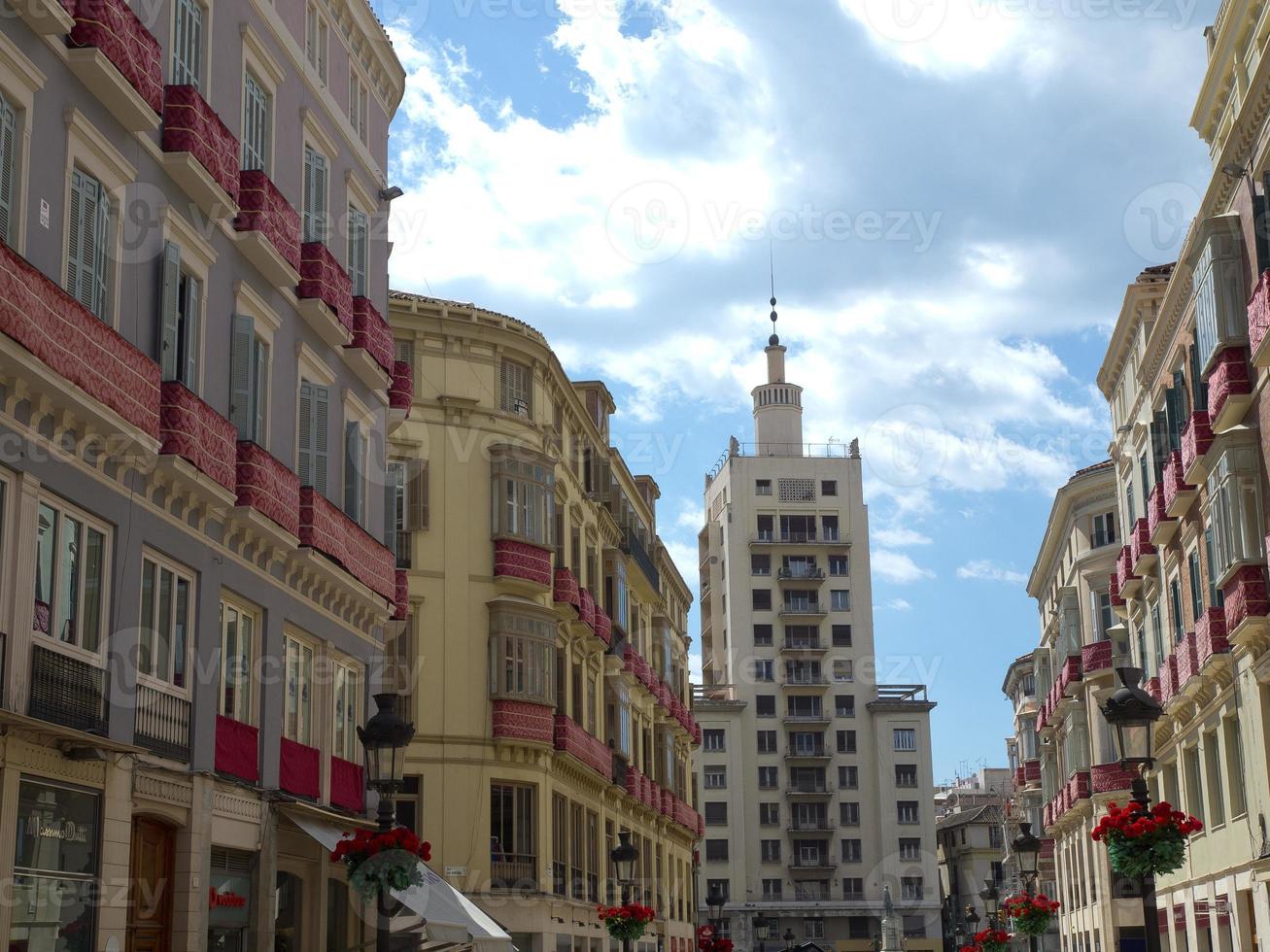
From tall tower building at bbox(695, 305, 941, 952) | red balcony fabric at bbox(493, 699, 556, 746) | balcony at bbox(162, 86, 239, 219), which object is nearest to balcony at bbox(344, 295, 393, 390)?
balcony at bbox(162, 86, 239, 219)

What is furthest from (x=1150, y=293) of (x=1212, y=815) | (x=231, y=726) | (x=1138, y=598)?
(x=231, y=726)

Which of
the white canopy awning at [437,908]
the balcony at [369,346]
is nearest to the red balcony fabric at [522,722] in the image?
the white canopy awning at [437,908]

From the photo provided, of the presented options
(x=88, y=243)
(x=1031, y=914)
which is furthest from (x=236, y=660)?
(x=1031, y=914)

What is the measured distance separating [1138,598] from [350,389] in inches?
922

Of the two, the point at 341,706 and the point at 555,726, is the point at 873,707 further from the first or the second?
the point at 341,706

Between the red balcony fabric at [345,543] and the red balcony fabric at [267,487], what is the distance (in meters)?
0.32

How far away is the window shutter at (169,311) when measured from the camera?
18.7 metres

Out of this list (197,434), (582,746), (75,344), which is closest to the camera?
(75,344)

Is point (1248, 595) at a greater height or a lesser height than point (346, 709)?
greater

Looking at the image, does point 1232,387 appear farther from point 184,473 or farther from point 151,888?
point 151,888

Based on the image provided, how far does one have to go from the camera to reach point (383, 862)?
17578 millimetres

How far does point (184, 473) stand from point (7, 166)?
428 centimetres

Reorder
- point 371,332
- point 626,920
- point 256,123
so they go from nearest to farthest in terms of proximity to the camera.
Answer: point 256,123 → point 371,332 → point 626,920

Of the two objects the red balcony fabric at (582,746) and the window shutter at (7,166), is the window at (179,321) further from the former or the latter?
the red balcony fabric at (582,746)
